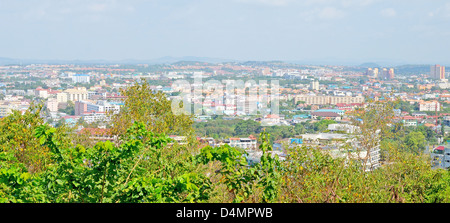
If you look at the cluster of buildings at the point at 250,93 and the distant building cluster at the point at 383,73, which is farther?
the distant building cluster at the point at 383,73

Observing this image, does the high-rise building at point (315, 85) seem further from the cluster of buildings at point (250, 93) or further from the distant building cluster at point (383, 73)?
the distant building cluster at point (383, 73)

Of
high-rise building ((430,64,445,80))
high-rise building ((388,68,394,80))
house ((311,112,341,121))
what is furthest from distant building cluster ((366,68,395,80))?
house ((311,112,341,121))

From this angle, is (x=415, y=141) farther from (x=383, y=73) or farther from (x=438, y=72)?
(x=438, y=72)

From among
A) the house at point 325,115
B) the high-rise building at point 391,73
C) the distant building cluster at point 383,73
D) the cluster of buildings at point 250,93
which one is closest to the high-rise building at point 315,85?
the cluster of buildings at point 250,93

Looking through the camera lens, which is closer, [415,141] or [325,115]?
[415,141]

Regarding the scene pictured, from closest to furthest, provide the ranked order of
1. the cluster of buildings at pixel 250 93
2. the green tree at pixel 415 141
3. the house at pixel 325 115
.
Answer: the green tree at pixel 415 141 → the cluster of buildings at pixel 250 93 → the house at pixel 325 115

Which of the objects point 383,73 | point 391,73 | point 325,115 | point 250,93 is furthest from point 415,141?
point 383,73

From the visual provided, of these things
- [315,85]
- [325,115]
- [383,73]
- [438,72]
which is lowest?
[325,115]

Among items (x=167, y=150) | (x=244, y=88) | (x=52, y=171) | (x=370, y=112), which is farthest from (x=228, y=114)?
(x=52, y=171)

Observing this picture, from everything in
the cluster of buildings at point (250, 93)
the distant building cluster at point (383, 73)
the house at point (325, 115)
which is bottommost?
the house at point (325, 115)

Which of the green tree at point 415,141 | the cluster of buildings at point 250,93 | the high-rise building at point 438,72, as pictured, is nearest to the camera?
the green tree at point 415,141

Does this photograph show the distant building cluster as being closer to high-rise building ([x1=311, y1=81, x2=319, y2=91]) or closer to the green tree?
high-rise building ([x1=311, y1=81, x2=319, y2=91])

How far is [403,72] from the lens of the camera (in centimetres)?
4856
